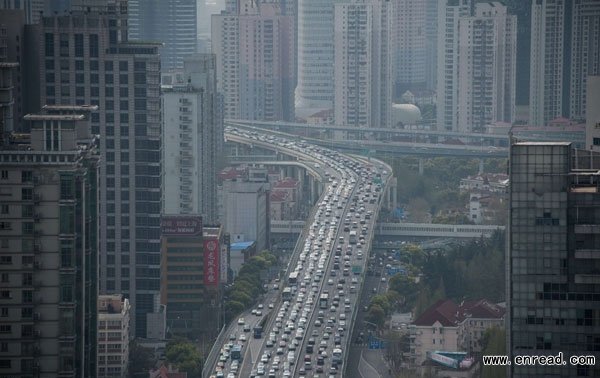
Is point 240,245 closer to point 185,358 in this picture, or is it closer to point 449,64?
point 185,358

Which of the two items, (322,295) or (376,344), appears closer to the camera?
(376,344)

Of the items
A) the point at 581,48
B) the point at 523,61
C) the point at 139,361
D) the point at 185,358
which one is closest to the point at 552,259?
the point at 185,358

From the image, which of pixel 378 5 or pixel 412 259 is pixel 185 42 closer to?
pixel 378 5

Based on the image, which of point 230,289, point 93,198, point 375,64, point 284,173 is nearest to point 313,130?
point 375,64

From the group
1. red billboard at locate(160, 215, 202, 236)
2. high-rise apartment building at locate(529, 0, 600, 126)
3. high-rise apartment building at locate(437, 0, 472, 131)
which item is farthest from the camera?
high-rise apartment building at locate(437, 0, 472, 131)

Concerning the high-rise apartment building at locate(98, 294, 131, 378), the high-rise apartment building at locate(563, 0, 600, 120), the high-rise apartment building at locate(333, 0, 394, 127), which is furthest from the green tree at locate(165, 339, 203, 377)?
the high-rise apartment building at locate(333, 0, 394, 127)

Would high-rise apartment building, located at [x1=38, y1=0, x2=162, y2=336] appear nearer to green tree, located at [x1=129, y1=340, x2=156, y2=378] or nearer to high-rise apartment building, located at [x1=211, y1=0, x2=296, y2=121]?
green tree, located at [x1=129, y1=340, x2=156, y2=378]
